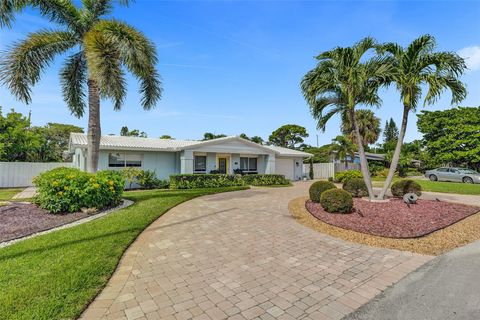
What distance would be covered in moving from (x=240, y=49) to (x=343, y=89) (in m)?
5.93

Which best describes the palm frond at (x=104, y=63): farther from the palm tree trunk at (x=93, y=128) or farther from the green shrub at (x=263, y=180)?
the green shrub at (x=263, y=180)

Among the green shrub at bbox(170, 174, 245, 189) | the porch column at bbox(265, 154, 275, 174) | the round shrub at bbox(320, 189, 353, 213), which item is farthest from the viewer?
the porch column at bbox(265, 154, 275, 174)

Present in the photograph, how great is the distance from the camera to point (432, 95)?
8.53 m

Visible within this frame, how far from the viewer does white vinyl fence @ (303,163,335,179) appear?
27797 mm

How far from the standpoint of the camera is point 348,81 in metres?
9.18

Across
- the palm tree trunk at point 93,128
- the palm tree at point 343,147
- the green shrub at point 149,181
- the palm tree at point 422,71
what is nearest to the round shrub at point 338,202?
the palm tree at point 422,71

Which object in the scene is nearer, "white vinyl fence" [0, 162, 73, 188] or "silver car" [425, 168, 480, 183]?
"white vinyl fence" [0, 162, 73, 188]

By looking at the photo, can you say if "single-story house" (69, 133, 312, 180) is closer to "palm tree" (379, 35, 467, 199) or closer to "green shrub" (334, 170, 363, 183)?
"green shrub" (334, 170, 363, 183)

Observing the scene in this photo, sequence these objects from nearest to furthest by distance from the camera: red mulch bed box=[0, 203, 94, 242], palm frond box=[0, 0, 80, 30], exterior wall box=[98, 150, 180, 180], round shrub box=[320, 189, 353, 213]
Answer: red mulch bed box=[0, 203, 94, 242] < round shrub box=[320, 189, 353, 213] < palm frond box=[0, 0, 80, 30] < exterior wall box=[98, 150, 180, 180]

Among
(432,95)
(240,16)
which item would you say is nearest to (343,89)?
(432,95)

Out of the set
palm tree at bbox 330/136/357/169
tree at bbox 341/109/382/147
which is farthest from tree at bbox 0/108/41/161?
tree at bbox 341/109/382/147

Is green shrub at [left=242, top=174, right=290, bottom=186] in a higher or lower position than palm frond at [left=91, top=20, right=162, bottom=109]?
lower

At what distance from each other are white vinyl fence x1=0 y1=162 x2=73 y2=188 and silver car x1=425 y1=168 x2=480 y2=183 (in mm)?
33348

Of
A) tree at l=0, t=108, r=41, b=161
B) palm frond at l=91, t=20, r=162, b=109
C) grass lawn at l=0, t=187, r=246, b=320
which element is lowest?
grass lawn at l=0, t=187, r=246, b=320
